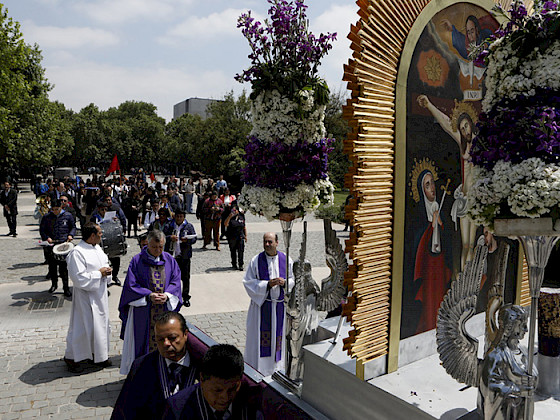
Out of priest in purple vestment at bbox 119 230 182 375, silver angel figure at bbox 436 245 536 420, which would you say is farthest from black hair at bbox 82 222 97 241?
silver angel figure at bbox 436 245 536 420

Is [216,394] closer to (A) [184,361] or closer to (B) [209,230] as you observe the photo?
(A) [184,361]

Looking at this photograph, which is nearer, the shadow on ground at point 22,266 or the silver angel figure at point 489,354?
the silver angel figure at point 489,354

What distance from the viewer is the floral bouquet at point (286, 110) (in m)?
4.21

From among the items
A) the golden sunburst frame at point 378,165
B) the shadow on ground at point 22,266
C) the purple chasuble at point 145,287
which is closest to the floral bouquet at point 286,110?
the golden sunburst frame at point 378,165

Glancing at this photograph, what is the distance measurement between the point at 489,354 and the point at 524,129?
54.5 inches

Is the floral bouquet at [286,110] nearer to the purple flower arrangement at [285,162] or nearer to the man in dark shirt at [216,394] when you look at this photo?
the purple flower arrangement at [285,162]

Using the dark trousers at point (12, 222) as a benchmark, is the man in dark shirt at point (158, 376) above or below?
above

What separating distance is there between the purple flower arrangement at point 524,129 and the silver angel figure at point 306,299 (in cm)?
226

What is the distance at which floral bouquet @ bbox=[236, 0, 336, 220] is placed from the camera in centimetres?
421

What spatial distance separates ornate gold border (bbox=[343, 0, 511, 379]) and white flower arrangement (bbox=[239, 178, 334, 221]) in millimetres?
1098

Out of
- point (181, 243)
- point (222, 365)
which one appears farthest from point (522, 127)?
point (181, 243)

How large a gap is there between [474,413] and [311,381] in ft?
4.68

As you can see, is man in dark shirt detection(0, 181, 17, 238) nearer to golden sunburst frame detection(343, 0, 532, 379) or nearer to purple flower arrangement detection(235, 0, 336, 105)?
purple flower arrangement detection(235, 0, 336, 105)

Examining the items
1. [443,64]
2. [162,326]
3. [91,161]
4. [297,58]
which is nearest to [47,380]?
[162,326]
